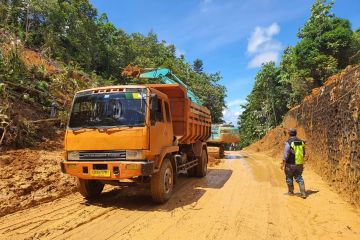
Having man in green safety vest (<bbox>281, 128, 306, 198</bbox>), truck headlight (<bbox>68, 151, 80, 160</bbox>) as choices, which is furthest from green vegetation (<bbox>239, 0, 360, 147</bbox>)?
truck headlight (<bbox>68, 151, 80, 160</bbox>)

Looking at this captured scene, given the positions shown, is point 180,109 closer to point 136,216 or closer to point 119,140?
point 119,140

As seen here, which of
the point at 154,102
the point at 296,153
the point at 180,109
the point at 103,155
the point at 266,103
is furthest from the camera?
the point at 266,103

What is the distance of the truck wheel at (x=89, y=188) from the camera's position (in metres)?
8.06

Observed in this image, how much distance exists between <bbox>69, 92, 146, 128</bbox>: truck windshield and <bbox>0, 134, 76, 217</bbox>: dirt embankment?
189cm

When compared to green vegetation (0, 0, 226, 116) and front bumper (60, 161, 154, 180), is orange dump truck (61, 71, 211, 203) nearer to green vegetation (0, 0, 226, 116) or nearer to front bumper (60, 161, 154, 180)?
front bumper (60, 161, 154, 180)

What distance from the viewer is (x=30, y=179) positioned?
29.3 ft

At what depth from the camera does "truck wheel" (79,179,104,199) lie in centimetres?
806

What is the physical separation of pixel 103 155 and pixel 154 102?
5.22 feet

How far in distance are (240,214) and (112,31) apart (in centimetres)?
3210

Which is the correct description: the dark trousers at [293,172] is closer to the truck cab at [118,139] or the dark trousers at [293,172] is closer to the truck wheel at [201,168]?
the truck cab at [118,139]

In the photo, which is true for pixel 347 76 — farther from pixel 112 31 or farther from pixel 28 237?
pixel 112 31

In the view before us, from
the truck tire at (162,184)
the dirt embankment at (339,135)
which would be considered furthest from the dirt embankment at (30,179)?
the dirt embankment at (339,135)

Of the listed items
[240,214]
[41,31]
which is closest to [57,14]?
[41,31]

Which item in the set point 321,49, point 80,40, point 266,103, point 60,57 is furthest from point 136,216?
point 266,103
